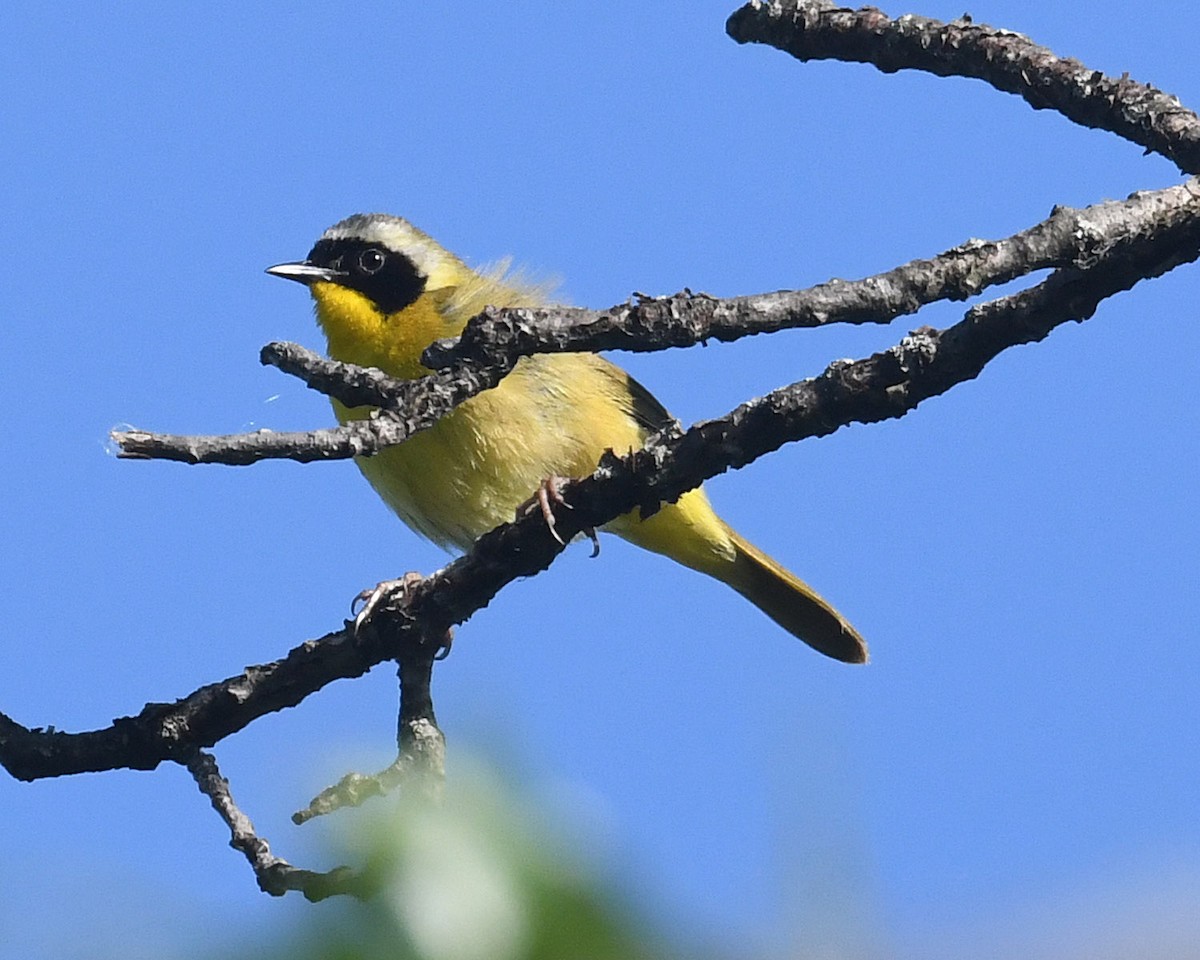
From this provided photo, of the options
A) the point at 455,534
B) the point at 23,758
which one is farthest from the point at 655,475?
the point at 455,534

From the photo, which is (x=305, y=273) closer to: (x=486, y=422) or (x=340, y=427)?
(x=486, y=422)

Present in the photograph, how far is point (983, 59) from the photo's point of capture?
10.8 feet

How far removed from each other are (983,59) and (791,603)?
418 cm

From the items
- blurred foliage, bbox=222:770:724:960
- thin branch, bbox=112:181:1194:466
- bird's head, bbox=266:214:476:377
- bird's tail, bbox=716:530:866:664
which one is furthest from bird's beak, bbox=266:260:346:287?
blurred foliage, bbox=222:770:724:960

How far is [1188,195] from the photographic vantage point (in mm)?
2686

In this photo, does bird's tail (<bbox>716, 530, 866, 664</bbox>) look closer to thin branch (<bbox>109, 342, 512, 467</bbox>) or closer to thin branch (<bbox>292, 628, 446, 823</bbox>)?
thin branch (<bbox>292, 628, 446, 823</bbox>)

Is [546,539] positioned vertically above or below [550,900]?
above

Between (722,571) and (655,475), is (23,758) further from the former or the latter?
(722,571)

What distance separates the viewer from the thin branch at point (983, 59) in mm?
3125

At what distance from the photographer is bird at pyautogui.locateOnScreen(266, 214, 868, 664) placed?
18.7 ft

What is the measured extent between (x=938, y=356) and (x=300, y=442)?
1.03 m

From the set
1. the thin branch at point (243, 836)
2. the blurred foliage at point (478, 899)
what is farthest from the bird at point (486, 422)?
the blurred foliage at point (478, 899)

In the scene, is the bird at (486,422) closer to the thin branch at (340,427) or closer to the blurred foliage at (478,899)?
the thin branch at (340,427)

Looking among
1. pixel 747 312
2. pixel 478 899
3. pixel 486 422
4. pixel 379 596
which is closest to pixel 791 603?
pixel 486 422
